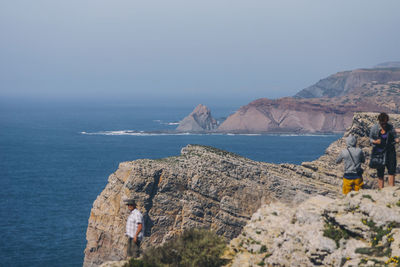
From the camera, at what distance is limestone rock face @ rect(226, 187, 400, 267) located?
1358cm

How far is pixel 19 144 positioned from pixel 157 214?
129529mm

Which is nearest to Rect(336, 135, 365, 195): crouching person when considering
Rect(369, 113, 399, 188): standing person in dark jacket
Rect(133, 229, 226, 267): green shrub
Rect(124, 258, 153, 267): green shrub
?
Rect(369, 113, 399, 188): standing person in dark jacket

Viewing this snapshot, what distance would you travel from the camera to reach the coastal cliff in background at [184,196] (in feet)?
144

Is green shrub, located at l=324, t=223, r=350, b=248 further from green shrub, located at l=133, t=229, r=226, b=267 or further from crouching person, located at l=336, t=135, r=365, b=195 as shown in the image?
green shrub, located at l=133, t=229, r=226, b=267

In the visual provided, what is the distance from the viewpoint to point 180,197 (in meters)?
44.9

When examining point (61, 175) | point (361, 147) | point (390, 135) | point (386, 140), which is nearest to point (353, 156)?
point (386, 140)

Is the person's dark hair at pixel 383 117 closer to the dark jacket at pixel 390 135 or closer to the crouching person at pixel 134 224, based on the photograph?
the dark jacket at pixel 390 135

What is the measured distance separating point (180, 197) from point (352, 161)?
98.2 ft

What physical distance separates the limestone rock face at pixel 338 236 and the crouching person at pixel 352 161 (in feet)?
2.90

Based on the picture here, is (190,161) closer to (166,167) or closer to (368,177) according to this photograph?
(166,167)

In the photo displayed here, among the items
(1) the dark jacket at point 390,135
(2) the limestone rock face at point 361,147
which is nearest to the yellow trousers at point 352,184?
(1) the dark jacket at point 390,135

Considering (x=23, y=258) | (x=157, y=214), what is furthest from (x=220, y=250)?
(x=23, y=258)

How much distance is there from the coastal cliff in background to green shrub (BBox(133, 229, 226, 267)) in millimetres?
26642

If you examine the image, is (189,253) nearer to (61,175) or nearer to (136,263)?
(136,263)
